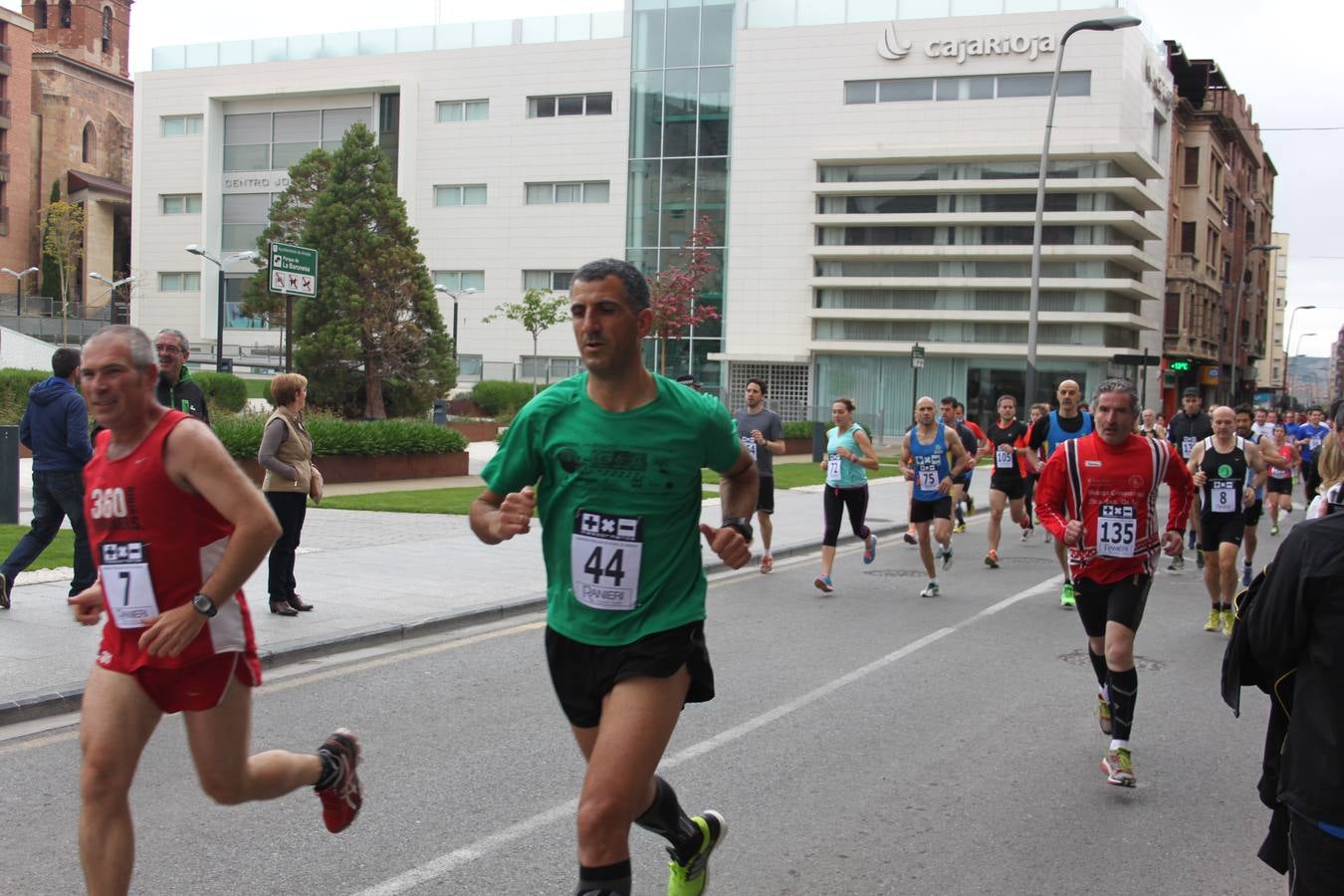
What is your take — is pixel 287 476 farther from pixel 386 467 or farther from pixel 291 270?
pixel 386 467

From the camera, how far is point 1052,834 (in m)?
5.21

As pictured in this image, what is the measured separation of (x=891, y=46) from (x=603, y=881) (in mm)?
52853

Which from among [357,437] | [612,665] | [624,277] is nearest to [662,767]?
[612,665]

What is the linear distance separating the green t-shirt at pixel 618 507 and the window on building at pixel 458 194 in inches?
2222

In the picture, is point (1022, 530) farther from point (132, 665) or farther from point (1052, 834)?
point (132, 665)

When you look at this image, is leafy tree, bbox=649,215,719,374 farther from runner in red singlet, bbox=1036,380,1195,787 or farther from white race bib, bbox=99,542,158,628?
white race bib, bbox=99,542,158,628

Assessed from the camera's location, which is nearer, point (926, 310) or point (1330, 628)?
point (1330, 628)

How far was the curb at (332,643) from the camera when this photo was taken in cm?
679

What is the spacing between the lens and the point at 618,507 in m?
Result: 3.79

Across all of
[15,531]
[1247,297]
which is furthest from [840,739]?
[1247,297]

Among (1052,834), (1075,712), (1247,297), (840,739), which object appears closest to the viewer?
(1052,834)

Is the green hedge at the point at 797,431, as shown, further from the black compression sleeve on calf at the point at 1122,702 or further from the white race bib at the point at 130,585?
the white race bib at the point at 130,585

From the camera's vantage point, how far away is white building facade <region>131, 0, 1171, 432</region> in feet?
169

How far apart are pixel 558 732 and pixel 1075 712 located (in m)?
2.93
